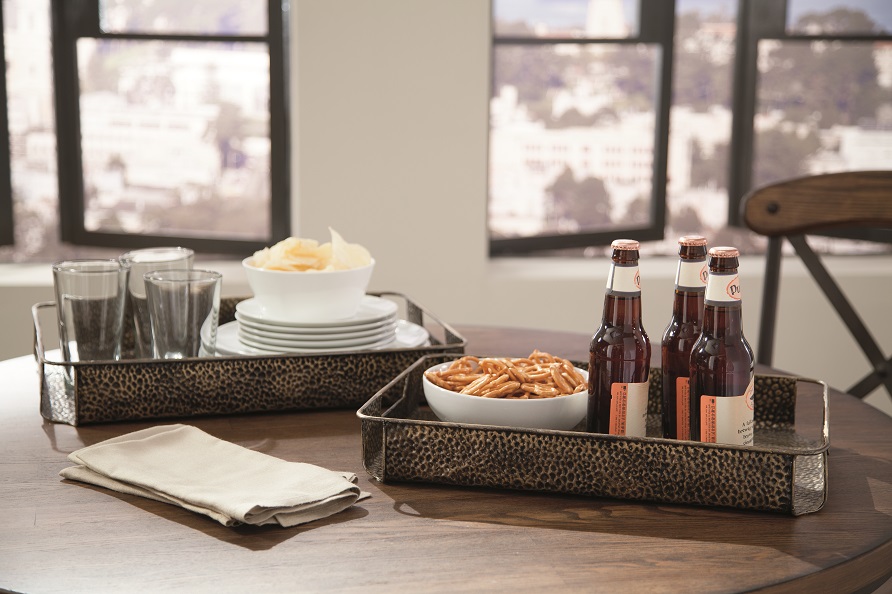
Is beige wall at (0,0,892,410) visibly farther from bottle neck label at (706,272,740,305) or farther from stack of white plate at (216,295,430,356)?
bottle neck label at (706,272,740,305)

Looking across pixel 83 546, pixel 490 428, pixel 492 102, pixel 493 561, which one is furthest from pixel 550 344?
pixel 492 102

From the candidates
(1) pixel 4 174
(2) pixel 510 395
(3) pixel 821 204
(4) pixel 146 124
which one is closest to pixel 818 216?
(3) pixel 821 204

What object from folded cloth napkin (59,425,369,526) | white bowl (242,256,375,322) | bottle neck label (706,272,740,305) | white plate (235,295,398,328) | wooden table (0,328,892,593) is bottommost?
wooden table (0,328,892,593)

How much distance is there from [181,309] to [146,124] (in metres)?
1.84

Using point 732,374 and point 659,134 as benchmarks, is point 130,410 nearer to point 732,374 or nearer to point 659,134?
point 732,374

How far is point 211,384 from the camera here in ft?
4.35

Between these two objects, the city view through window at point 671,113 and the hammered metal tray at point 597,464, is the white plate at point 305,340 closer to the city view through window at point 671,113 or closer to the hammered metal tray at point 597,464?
the hammered metal tray at point 597,464

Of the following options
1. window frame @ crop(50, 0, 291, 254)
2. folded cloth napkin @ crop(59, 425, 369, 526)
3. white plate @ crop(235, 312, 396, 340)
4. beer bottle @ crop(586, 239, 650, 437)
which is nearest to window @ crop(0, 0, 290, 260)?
window frame @ crop(50, 0, 291, 254)

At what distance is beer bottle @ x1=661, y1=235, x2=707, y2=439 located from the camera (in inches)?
43.8

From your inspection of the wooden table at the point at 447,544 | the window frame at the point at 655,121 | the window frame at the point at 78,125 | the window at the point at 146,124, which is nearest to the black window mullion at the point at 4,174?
the window at the point at 146,124

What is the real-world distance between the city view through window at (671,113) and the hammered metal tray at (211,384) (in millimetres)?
1761

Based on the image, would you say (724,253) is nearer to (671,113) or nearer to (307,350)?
(307,350)

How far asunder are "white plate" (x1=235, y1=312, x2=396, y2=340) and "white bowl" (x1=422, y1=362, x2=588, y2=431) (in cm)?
30

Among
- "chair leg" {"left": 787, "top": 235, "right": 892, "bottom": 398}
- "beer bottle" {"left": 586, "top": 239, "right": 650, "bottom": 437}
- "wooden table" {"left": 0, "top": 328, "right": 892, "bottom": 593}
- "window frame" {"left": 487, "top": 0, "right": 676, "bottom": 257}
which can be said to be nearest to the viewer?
"wooden table" {"left": 0, "top": 328, "right": 892, "bottom": 593}
